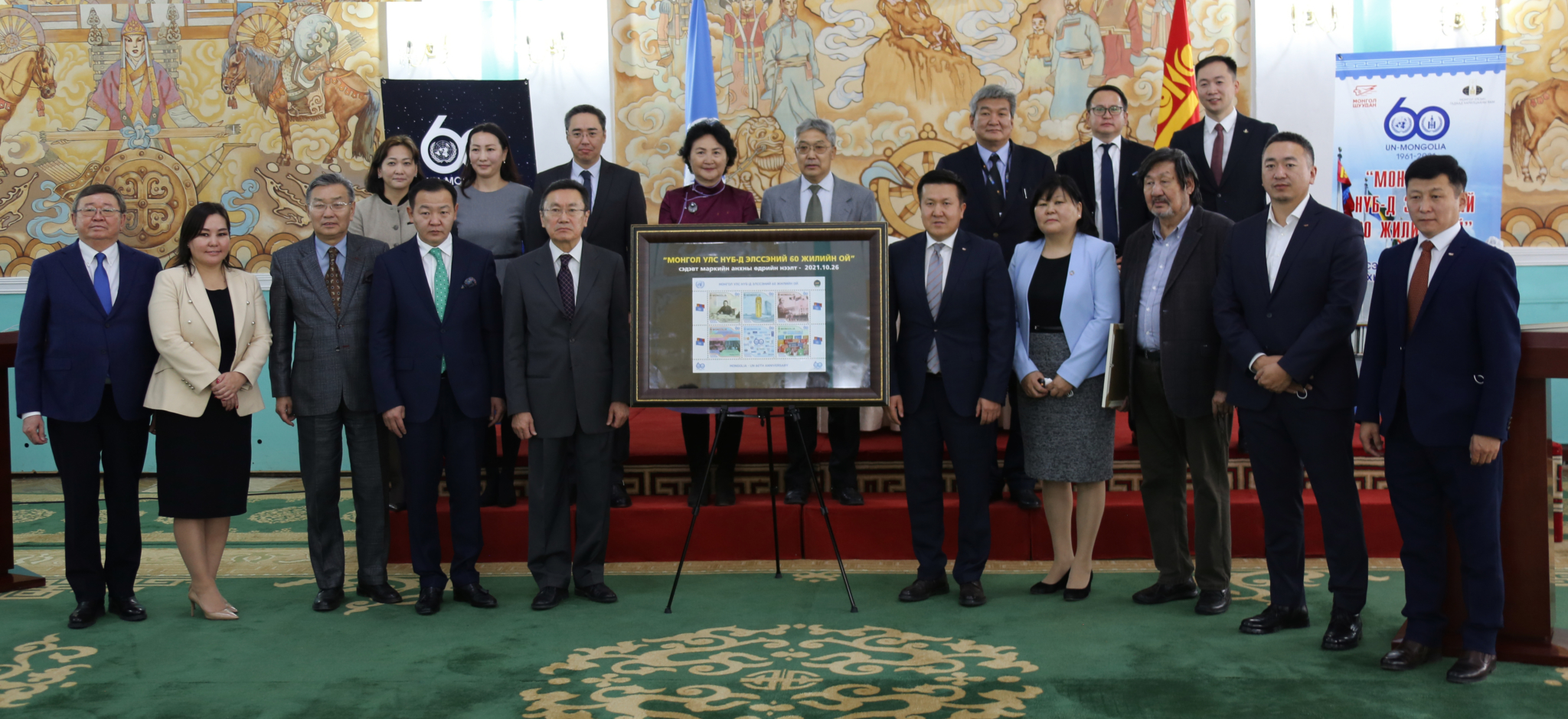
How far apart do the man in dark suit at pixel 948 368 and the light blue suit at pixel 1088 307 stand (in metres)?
0.14

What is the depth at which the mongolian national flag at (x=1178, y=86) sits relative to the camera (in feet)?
18.5

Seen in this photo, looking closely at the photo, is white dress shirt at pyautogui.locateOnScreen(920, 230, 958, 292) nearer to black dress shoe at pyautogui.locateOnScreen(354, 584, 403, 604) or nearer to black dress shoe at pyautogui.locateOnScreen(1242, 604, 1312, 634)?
black dress shoe at pyautogui.locateOnScreen(1242, 604, 1312, 634)

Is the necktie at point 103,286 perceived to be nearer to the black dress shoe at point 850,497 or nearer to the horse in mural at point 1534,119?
the black dress shoe at point 850,497

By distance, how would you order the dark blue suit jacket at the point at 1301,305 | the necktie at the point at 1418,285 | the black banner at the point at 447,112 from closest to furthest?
the necktie at the point at 1418,285
the dark blue suit jacket at the point at 1301,305
the black banner at the point at 447,112

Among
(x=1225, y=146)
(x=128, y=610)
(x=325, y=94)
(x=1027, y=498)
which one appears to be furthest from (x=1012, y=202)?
(x=325, y=94)

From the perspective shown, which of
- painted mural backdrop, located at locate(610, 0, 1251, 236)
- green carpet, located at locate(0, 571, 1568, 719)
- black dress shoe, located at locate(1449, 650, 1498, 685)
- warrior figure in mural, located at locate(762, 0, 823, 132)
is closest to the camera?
green carpet, located at locate(0, 571, 1568, 719)

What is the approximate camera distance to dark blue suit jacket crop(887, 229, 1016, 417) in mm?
3910

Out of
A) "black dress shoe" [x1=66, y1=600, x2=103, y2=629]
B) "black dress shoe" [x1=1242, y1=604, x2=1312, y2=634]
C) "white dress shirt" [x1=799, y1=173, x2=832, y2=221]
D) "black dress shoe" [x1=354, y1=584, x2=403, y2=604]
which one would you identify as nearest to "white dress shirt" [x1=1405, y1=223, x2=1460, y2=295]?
"black dress shoe" [x1=1242, y1=604, x2=1312, y2=634]

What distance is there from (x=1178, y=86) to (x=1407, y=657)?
3.51m

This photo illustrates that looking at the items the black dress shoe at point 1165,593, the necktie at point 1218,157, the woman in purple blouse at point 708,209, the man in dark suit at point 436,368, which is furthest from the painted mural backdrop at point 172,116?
the black dress shoe at point 1165,593

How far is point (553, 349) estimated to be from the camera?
157 inches

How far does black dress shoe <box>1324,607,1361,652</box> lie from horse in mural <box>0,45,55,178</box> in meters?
8.21

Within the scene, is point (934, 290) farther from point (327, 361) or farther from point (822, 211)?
point (327, 361)

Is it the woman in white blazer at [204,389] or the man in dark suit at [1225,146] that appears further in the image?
the man in dark suit at [1225,146]
